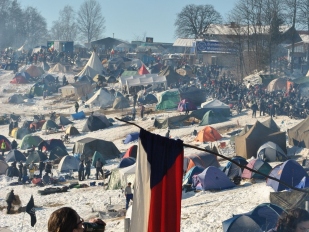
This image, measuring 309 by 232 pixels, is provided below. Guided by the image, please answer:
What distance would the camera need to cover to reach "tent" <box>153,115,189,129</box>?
3403 centimetres

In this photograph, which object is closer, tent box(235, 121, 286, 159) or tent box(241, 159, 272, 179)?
tent box(241, 159, 272, 179)

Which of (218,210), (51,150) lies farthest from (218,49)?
(218,210)

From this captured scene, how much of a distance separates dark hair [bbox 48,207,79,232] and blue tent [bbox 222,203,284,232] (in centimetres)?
948

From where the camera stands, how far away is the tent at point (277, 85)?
1650 inches

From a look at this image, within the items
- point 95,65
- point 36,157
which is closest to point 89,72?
point 95,65

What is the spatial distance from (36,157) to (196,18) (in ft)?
181

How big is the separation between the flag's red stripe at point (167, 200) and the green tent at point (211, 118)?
2847cm

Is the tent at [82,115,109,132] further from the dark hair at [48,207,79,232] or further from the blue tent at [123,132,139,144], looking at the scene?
the dark hair at [48,207,79,232]

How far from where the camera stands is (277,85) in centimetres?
4212

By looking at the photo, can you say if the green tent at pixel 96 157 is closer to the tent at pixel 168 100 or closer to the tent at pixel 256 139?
the tent at pixel 256 139

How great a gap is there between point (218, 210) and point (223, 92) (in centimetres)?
2470

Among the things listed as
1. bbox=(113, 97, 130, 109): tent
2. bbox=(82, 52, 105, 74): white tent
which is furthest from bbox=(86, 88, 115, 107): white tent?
bbox=(82, 52, 105, 74): white tent

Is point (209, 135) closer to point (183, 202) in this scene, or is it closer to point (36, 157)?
point (36, 157)

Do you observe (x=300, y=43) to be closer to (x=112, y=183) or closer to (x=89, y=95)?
(x=89, y=95)
